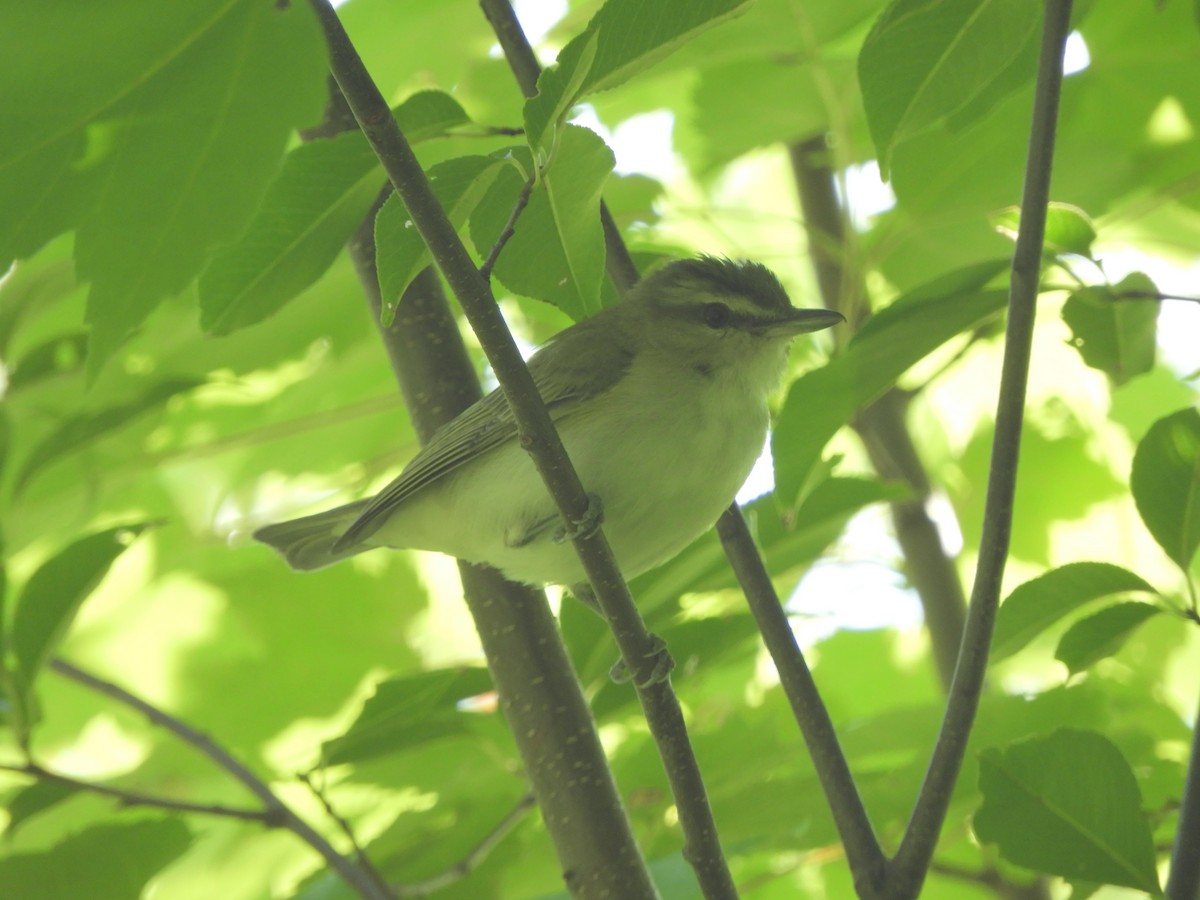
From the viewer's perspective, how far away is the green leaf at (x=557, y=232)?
1734 millimetres

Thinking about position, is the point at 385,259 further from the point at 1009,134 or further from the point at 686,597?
the point at 1009,134

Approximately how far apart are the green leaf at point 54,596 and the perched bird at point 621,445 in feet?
2.39

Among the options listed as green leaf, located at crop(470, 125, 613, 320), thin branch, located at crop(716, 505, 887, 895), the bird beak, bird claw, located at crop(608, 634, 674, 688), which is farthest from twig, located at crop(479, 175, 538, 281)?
the bird beak

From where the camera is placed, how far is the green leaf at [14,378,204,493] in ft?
8.56

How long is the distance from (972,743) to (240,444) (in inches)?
73.9

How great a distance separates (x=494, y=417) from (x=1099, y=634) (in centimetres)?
144

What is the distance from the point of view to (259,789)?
8.01ft

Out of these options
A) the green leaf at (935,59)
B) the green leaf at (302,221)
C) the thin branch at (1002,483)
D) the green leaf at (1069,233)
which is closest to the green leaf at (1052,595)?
the thin branch at (1002,483)

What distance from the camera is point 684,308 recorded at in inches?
135

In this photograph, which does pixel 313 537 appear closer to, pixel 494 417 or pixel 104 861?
pixel 494 417

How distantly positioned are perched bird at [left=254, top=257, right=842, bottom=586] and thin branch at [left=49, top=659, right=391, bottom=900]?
26.1 inches

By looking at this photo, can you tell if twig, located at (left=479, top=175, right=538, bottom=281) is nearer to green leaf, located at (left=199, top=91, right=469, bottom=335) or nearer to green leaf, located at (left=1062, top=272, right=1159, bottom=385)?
green leaf, located at (left=199, top=91, right=469, bottom=335)

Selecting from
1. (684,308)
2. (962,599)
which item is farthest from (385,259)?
(962,599)

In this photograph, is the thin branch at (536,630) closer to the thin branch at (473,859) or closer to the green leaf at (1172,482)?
the thin branch at (473,859)
